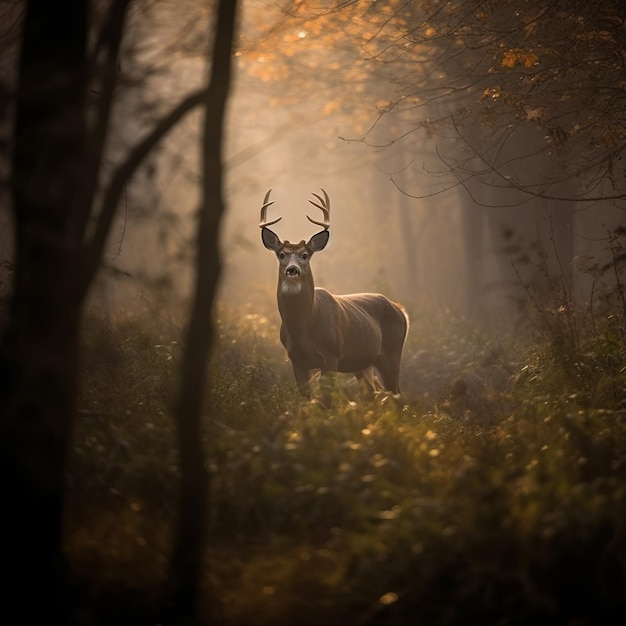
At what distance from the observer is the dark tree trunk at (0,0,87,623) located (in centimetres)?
455

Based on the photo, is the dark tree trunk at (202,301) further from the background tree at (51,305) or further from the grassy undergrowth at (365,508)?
the grassy undergrowth at (365,508)

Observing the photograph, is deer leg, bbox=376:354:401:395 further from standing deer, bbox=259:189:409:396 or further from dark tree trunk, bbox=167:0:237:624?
dark tree trunk, bbox=167:0:237:624

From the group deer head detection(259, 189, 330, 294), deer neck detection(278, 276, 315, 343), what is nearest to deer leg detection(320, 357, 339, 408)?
deer neck detection(278, 276, 315, 343)

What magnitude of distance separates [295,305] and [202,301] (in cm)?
536

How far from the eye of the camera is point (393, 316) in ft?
40.9

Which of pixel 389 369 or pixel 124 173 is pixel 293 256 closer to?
pixel 389 369

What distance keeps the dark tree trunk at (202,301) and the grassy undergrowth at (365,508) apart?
480 mm

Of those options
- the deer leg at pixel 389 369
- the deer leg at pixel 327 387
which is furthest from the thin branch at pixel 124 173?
the deer leg at pixel 389 369

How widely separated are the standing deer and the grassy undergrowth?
5.96 ft

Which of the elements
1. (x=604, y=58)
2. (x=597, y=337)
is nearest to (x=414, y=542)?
(x=597, y=337)

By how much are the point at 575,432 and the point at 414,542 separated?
7.44 feet

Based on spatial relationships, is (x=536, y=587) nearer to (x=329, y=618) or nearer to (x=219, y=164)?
(x=329, y=618)

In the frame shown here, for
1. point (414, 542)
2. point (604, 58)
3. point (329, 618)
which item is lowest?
point (329, 618)

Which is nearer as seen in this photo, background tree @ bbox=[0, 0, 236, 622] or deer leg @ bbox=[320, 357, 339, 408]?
background tree @ bbox=[0, 0, 236, 622]
